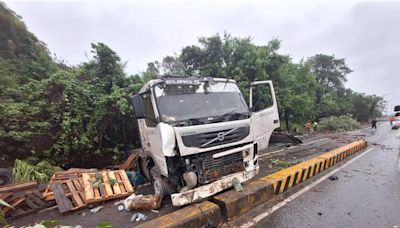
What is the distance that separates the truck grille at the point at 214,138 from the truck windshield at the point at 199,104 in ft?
0.86

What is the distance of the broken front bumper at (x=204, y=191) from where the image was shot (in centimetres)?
313

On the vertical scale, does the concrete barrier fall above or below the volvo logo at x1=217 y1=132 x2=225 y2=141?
below

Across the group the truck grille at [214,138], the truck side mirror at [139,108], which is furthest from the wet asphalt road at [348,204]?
the truck side mirror at [139,108]

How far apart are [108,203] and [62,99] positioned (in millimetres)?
4092

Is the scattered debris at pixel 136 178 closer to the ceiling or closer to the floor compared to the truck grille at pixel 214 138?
closer to the floor

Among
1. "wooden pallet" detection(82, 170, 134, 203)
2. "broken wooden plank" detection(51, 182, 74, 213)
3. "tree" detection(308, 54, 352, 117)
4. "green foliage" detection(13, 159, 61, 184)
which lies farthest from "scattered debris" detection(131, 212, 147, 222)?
"tree" detection(308, 54, 352, 117)

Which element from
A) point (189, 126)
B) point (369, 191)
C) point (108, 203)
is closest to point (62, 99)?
point (108, 203)

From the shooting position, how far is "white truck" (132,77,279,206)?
3.31 m

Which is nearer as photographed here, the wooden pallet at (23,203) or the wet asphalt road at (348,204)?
the wet asphalt road at (348,204)

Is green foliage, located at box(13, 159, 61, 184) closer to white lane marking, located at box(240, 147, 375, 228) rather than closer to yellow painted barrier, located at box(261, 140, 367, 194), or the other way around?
white lane marking, located at box(240, 147, 375, 228)

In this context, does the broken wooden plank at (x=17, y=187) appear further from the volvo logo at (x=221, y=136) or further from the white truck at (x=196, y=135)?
the volvo logo at (x=221, y=136)

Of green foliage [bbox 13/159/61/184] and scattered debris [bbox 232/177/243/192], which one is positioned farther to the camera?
green foliage [bbox 13/159/61/184]

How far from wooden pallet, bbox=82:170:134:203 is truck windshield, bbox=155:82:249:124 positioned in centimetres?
221

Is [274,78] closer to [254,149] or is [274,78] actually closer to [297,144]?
[297,144]
